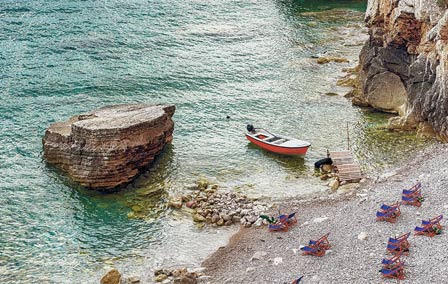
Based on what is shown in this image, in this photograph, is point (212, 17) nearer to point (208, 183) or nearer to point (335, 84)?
point (335, 84)

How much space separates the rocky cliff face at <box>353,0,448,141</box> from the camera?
44.8 meters

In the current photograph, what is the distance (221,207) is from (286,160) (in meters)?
9.23

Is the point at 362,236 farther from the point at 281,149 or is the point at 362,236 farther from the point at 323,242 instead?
the point at 281,149

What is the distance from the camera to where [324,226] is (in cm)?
3559

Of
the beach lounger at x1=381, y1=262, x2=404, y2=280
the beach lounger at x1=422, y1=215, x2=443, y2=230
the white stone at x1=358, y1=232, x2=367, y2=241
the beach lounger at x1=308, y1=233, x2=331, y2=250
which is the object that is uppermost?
the beach lounger at x1=422, y1=215, x2=443, y2=230

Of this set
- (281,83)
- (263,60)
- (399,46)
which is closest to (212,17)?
(263,60)

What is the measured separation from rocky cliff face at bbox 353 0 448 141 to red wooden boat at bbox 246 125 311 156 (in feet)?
29.4

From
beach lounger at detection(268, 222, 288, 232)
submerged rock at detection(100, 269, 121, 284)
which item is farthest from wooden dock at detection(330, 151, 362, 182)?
submerged rock at detection(100, 269, 121, 284)

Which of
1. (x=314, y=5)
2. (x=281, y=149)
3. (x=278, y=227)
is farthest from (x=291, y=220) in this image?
(x=314, y=5)

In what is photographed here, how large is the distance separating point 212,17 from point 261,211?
170 feet

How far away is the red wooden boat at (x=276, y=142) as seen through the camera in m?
46.4

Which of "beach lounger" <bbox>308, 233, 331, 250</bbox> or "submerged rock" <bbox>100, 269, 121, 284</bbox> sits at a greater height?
"beach lounger" <bbox>308, 233, 331, 250</bbox>

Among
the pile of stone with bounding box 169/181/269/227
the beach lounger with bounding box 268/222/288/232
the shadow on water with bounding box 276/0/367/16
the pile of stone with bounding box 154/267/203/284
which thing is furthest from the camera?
the shadow on water with bounding box 276/0/367/16

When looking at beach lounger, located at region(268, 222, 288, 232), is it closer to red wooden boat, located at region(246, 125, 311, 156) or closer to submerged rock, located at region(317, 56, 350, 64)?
Result: red wooden boat, located at region(246, 125, 311, 156)
